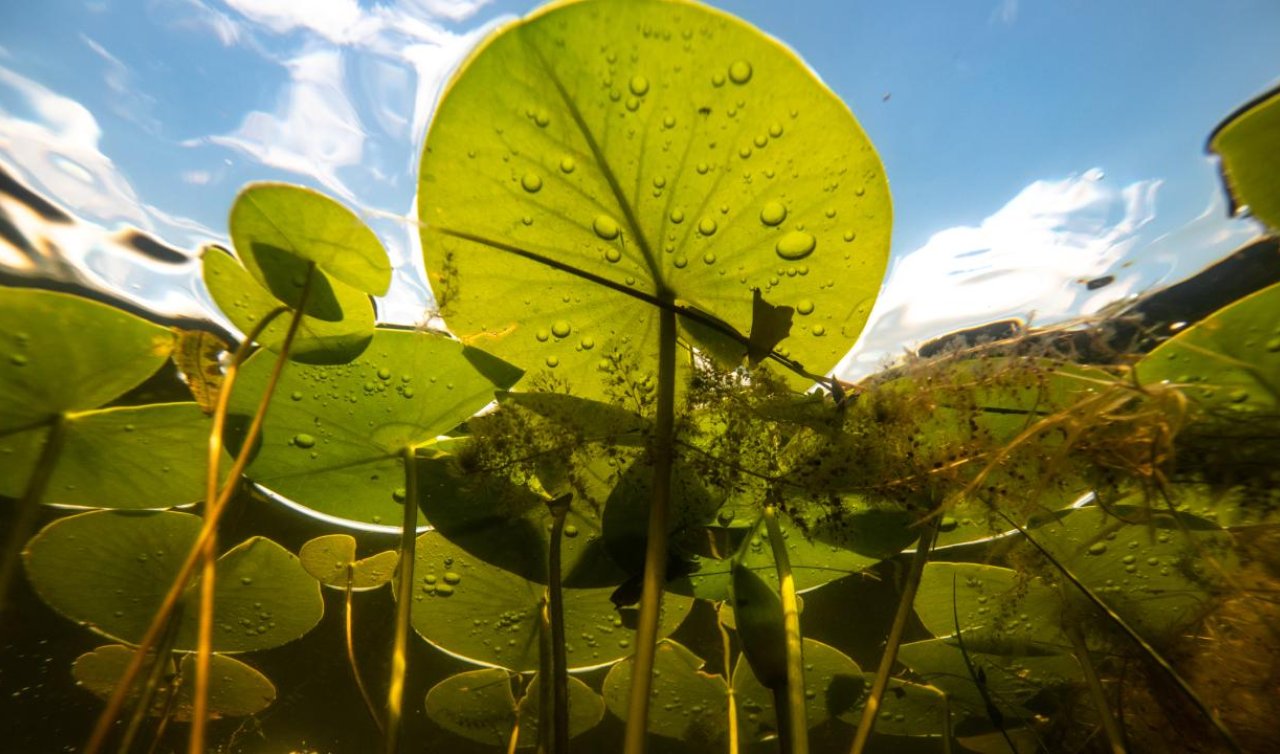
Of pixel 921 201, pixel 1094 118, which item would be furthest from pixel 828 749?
pixel 1094 118

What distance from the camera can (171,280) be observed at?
3256 mm

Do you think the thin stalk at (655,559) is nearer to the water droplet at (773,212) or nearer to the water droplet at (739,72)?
the water droplet at (773,212)

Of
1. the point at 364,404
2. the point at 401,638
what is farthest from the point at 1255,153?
the point at 364,404

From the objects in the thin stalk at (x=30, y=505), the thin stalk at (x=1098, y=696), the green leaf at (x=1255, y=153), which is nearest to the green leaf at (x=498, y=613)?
the thin stalk at (x=30, y=505)

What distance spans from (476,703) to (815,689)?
2.38 metres

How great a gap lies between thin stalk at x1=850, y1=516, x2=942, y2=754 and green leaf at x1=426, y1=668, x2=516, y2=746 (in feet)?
8.36

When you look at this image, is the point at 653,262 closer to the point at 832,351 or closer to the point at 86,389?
the point at 832,351

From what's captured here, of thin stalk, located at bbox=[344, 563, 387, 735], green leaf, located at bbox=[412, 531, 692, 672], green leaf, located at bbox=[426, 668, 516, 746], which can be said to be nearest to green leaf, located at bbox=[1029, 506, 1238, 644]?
green leaf, located at bbox=[412, 531, 692, 672]

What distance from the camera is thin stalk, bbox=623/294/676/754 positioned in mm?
1076

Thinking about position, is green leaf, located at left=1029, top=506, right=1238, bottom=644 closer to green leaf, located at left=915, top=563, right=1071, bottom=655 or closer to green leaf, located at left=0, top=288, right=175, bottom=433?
green leaf, located at left=915, top=563, right=1071, bottom=655

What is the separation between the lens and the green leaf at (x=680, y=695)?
3.44m

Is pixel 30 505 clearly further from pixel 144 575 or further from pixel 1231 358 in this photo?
pixel 1231 358

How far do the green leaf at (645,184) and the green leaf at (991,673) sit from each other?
2705mm

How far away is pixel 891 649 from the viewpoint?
5.90 feet
